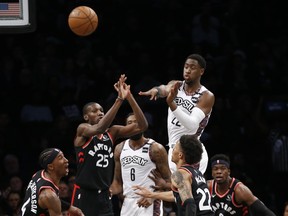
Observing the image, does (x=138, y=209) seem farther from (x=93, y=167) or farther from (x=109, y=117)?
(x=109, y=117)

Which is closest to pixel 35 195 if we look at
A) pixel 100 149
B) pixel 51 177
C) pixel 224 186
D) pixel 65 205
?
pixel 51 177

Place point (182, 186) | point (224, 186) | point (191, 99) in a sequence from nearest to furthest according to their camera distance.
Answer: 1. point (182, 186)
2. point (191, 99)
3. point (224, 186)

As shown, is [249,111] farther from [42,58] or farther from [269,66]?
[42,58]

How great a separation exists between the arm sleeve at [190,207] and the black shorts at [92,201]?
7.66ft

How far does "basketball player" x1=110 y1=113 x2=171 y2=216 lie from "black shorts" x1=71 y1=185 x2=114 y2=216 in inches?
20.9

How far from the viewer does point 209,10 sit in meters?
16.0

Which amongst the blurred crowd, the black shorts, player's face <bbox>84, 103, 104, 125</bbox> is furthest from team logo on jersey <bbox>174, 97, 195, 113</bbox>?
the blurred crowd

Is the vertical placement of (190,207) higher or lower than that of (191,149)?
lower

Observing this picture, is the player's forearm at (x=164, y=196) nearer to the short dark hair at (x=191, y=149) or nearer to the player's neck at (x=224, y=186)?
the short dark hair at (x=191, y=149)

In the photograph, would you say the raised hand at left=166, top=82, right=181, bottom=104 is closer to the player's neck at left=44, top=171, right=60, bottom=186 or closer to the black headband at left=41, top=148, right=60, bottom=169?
the black headband at left=41, top=148, right=60, bottom=169

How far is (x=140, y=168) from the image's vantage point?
445 inches

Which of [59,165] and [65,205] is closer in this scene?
[59,165]

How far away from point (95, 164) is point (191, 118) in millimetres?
1320

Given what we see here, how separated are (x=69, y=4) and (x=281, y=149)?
455 centimetres
